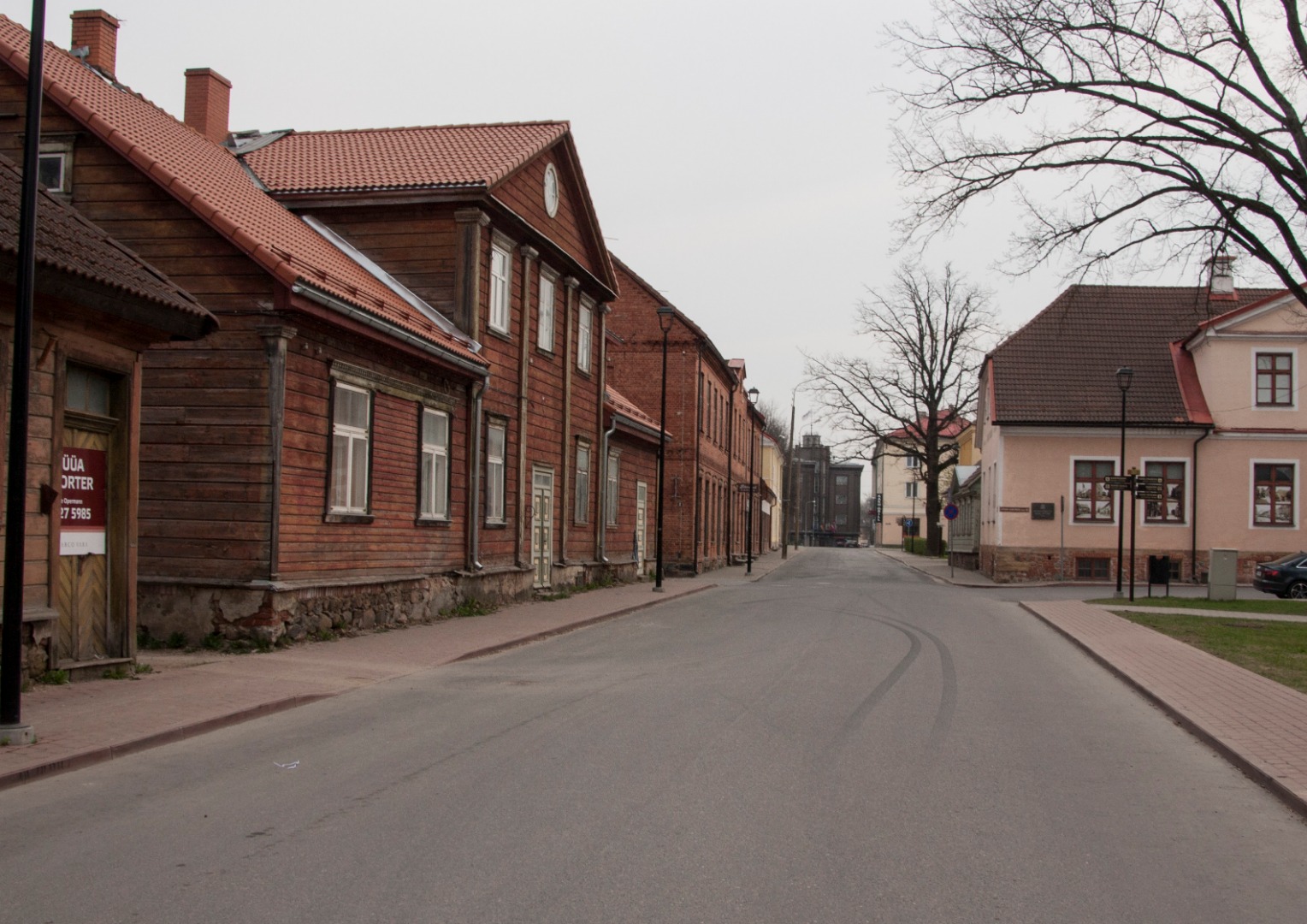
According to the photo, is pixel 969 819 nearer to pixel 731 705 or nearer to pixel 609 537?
pixel 731 705

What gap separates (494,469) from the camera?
21.9 m

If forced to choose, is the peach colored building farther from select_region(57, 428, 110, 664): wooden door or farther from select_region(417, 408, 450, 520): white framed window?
select_region(57, 428, 110, 664): wooden door

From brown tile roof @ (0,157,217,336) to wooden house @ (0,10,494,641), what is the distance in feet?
8.40

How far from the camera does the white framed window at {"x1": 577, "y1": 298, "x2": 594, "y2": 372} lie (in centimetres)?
2709

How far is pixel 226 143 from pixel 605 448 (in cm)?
1098

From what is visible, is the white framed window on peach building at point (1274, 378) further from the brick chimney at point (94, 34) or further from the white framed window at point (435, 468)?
the brick chimney at point (94, 34)

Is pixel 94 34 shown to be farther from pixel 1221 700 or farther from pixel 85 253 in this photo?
pixel 1221 700

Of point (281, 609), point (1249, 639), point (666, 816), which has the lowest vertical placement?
point (1249, 639)

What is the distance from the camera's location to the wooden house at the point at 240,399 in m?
14.4

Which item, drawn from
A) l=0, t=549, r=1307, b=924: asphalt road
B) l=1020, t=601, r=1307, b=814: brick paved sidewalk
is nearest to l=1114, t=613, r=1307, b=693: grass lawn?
l=1020, t=601, r=1307, b=814: brick paved sidewalk

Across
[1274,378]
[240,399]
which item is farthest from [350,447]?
[1274,378]

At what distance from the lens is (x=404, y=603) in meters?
17.9

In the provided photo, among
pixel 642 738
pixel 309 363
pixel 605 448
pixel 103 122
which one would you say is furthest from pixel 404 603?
pixel 605 448

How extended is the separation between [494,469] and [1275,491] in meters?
27.3
